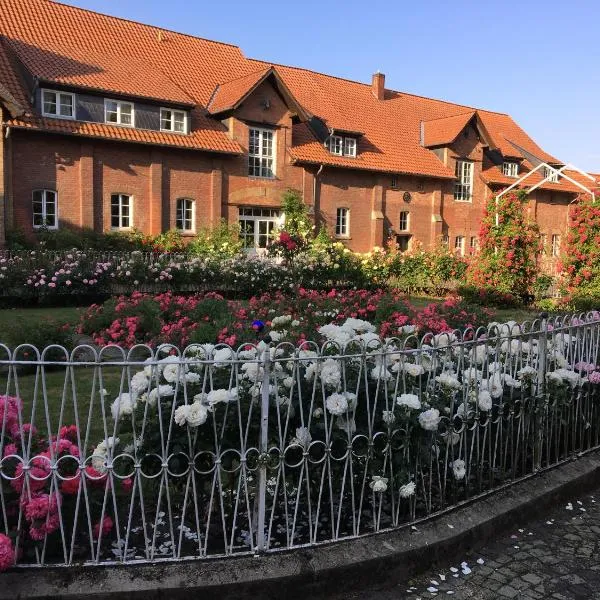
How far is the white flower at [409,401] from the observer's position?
11.9 ft

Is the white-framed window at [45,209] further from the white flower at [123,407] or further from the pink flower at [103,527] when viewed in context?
the pink flower at [103,527]

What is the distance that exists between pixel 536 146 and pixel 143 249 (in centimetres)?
2943

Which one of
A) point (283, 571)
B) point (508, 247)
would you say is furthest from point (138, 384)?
point (508, 247)

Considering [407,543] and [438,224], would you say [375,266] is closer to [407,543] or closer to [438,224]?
[438,224]

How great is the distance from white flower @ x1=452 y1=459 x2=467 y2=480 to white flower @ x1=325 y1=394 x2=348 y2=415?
991 millimetres

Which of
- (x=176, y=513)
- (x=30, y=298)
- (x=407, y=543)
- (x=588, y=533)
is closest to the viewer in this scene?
(x=407, y=543)

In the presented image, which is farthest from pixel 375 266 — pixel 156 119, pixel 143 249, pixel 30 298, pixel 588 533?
pixel 588 533

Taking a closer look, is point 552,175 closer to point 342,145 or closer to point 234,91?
point 342,145

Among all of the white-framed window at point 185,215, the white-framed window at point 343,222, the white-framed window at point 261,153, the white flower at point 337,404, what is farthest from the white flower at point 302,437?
the white-framed window at point 343,222

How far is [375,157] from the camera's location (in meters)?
30.6

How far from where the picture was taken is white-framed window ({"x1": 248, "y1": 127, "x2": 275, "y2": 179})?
86.8 ft

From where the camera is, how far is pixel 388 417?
144 inches

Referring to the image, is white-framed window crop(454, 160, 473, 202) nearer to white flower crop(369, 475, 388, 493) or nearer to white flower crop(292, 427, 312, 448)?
white flower crop(369, 475, 388, 493)

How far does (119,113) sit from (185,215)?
4.48 meters
